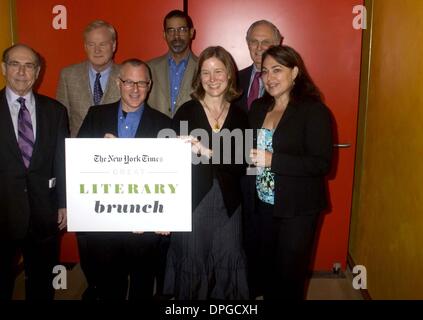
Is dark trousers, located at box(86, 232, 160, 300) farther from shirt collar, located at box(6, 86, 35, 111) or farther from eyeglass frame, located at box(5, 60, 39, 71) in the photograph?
eyeglass frame, located at box(5, 60, 39, 71)

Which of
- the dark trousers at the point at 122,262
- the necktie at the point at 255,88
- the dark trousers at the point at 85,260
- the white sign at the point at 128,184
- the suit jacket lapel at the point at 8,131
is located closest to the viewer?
the white sign at the point at 128,184

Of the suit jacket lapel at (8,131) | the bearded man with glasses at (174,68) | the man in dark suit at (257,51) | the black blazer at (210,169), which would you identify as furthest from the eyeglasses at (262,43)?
the suit jacket lapel at (8,131)

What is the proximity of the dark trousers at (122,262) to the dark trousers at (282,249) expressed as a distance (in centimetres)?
63

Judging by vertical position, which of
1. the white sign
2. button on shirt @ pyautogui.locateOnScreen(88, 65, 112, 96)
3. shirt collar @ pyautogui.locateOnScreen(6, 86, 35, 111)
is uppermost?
button on shirt @ pyautogui.locateOnScreen(88, 65, 112, 96)

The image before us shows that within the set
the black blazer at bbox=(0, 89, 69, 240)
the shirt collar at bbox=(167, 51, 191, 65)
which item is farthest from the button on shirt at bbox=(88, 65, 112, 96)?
the black blazer at bbox=(0, 89, 69, 240)

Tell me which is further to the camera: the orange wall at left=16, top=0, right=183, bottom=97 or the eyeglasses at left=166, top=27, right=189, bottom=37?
the orange wall at left=16, top=0, right=183, bottom=97

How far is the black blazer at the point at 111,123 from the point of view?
2.38 meters

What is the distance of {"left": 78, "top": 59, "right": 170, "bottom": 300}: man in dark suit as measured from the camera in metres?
2.34

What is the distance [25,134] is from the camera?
237cm

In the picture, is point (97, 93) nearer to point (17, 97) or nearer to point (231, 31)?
point (17, 97)

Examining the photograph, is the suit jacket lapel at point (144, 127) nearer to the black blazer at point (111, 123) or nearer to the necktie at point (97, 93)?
the black blazer at point (111, 123)

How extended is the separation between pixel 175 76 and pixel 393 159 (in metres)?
1.65

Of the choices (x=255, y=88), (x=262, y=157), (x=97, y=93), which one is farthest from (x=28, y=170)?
(x=255, y=88)
